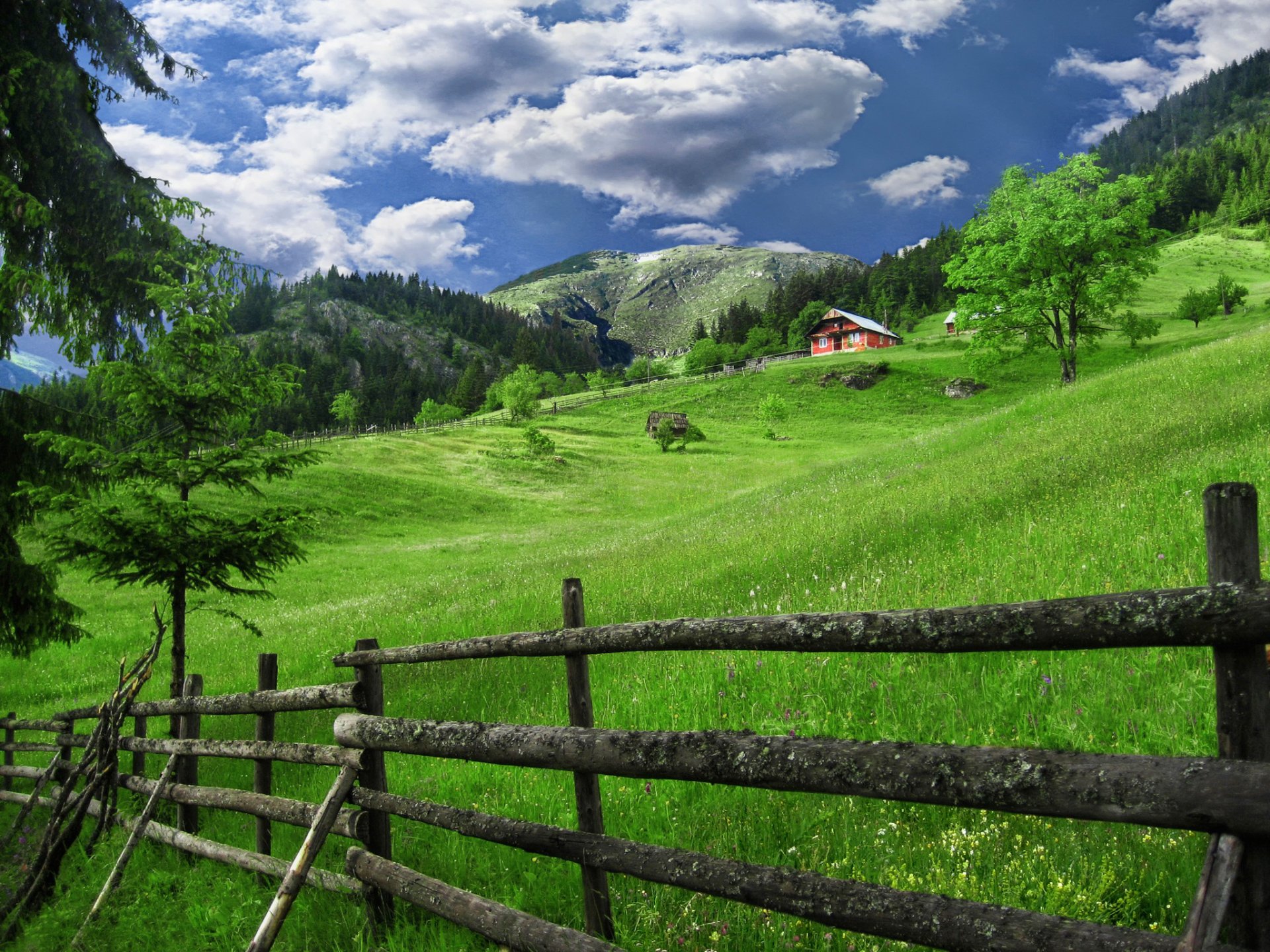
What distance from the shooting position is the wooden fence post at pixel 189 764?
700 centimetres

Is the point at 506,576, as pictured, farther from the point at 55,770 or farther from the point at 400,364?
the point at 400,364

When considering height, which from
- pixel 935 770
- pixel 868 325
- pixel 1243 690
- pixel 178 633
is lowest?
pixel 178 633

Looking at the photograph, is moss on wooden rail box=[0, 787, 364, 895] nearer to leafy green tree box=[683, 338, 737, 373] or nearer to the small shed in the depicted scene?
the small shed

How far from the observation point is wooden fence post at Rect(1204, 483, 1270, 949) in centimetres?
201

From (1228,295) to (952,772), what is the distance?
103848 millimetres

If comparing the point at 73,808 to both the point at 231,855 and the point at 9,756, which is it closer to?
the point at 231,855

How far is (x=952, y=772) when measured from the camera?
7.91 ft

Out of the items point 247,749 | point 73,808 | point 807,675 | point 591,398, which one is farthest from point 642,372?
point 247,749

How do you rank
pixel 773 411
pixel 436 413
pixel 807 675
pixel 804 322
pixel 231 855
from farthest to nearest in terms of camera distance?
pixel 804 322 < pixel 436 413 < pixel 773 411 < pixel 807 675 < pixel 231 855

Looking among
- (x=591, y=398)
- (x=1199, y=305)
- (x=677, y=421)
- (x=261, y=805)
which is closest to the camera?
(x=261, y=805)

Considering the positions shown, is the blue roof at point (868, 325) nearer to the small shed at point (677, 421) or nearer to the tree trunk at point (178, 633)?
the small shed at point (677, 421)

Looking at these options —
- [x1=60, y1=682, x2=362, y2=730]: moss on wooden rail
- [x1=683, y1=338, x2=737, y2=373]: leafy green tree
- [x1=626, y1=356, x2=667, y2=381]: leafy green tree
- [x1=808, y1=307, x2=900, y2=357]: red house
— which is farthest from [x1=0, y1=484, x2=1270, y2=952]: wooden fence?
[x1=626, y1=356, x2=667, y2=381]: leafy green tree

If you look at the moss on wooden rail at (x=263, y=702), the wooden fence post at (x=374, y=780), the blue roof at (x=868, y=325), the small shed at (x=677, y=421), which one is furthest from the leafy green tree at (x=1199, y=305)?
the moss on wooden rail at (x=263, y=702)

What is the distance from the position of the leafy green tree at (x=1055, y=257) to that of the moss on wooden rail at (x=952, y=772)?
123 ft
